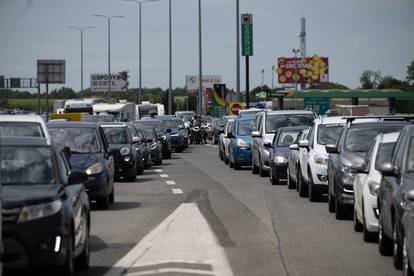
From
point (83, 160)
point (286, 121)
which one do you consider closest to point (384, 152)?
point (83, 160)

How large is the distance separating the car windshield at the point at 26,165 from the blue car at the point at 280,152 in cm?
1600

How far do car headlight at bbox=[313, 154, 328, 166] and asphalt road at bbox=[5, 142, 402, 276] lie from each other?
30.5 inches

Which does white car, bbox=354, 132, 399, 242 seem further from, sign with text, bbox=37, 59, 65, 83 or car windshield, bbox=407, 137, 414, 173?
sign with text, bbox=37, 59, 65, 83

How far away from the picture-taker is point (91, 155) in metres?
21.7

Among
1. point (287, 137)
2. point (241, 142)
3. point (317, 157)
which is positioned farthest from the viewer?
point (241, 142)

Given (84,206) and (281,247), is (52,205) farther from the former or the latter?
(281,247)

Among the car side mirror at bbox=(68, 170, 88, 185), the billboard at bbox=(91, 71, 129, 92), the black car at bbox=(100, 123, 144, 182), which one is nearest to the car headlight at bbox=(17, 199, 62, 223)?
the car side mirror at bbox=(68, 170, 88, 185)

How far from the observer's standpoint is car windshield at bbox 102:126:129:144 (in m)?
32.1

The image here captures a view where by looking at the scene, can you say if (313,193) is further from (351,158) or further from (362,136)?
(351,158)

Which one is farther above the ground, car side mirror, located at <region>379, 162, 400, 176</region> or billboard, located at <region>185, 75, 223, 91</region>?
billboard, located at <region>185, 75, 223, 91</region>

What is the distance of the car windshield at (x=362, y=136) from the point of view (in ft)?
65.6

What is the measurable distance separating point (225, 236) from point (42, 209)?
5.36 meters

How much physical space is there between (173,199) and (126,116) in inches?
2031

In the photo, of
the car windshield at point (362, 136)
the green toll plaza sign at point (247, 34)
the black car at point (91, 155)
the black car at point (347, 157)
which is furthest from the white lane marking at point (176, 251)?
the green toll plaza sign at point (247, 34)
